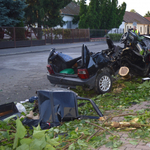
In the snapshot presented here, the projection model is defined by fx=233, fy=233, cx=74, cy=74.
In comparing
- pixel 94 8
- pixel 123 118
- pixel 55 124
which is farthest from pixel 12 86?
pixel 94 8

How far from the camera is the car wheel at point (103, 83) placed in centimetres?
654

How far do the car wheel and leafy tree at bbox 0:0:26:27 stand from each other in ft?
67.8

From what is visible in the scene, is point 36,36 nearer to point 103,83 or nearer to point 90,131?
point 103,83

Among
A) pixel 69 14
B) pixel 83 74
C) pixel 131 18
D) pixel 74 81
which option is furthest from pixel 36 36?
pixel 131 18

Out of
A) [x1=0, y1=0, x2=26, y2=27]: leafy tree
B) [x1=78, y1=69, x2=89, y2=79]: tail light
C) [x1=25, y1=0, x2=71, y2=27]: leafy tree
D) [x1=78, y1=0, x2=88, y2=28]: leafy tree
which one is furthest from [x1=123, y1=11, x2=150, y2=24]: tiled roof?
[x1=78, y1=69, x2=89, y2=79]: tail light

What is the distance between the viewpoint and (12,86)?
8.14m

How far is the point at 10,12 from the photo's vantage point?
87.4 ft

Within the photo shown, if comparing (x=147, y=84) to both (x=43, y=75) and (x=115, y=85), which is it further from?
(x=43, y=75)

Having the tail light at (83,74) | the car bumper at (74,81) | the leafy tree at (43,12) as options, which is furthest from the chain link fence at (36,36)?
the tail light at (83,74)

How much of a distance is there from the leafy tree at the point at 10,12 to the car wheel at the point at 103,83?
20.7 metres

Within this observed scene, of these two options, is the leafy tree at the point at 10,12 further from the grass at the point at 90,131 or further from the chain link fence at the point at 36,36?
the grass at the point at 90,131

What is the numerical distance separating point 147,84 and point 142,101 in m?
1.51

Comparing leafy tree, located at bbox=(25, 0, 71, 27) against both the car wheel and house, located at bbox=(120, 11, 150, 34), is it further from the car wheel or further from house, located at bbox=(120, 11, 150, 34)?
house, located at bbox=(120, 11, 150, 34)

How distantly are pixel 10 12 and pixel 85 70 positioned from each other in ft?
75.1
